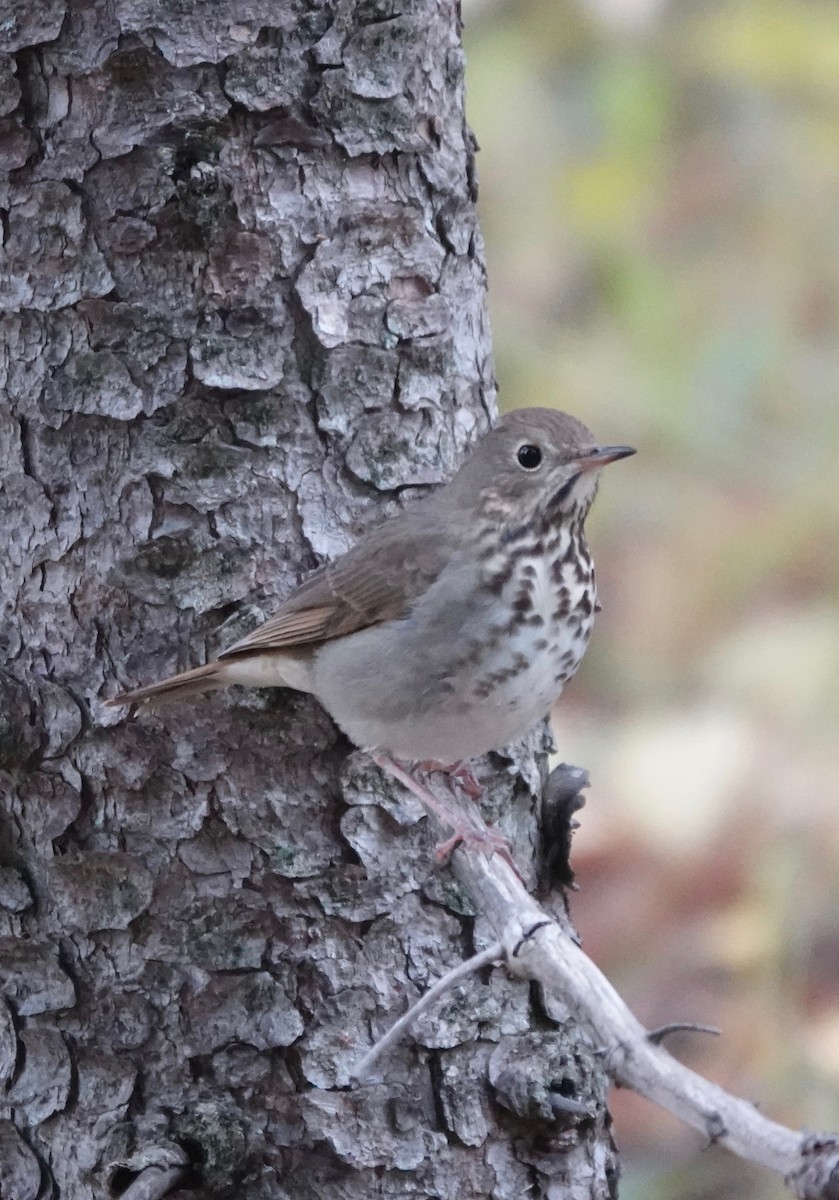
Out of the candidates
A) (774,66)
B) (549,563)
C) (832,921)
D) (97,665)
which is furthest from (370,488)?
(774,66)

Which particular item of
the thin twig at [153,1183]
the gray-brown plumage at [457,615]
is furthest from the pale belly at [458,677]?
the thin twig at [153,1183]

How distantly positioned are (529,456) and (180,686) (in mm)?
710

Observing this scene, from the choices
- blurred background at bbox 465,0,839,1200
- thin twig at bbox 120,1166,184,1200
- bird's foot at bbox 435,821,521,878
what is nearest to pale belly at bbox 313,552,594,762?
bird's foot at bbox 435,821,521,878

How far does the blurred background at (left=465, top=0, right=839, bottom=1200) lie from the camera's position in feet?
13.2

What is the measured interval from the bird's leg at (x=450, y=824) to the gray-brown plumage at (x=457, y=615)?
1.3 inches

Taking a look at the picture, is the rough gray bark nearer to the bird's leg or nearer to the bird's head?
the bird's leg

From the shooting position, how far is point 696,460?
520cm

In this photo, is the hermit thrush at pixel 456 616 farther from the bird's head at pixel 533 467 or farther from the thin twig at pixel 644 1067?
the thin twig at pixel 644 1067

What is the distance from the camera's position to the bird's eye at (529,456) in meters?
2.74

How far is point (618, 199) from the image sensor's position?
5.45 m

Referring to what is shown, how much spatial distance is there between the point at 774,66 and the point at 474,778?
350 cm

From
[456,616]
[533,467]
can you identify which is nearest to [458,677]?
[456,616]

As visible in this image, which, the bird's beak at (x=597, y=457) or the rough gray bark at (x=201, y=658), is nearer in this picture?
the rough gray bark at (x=201, y=658)

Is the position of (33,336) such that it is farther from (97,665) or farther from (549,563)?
(549,563)
